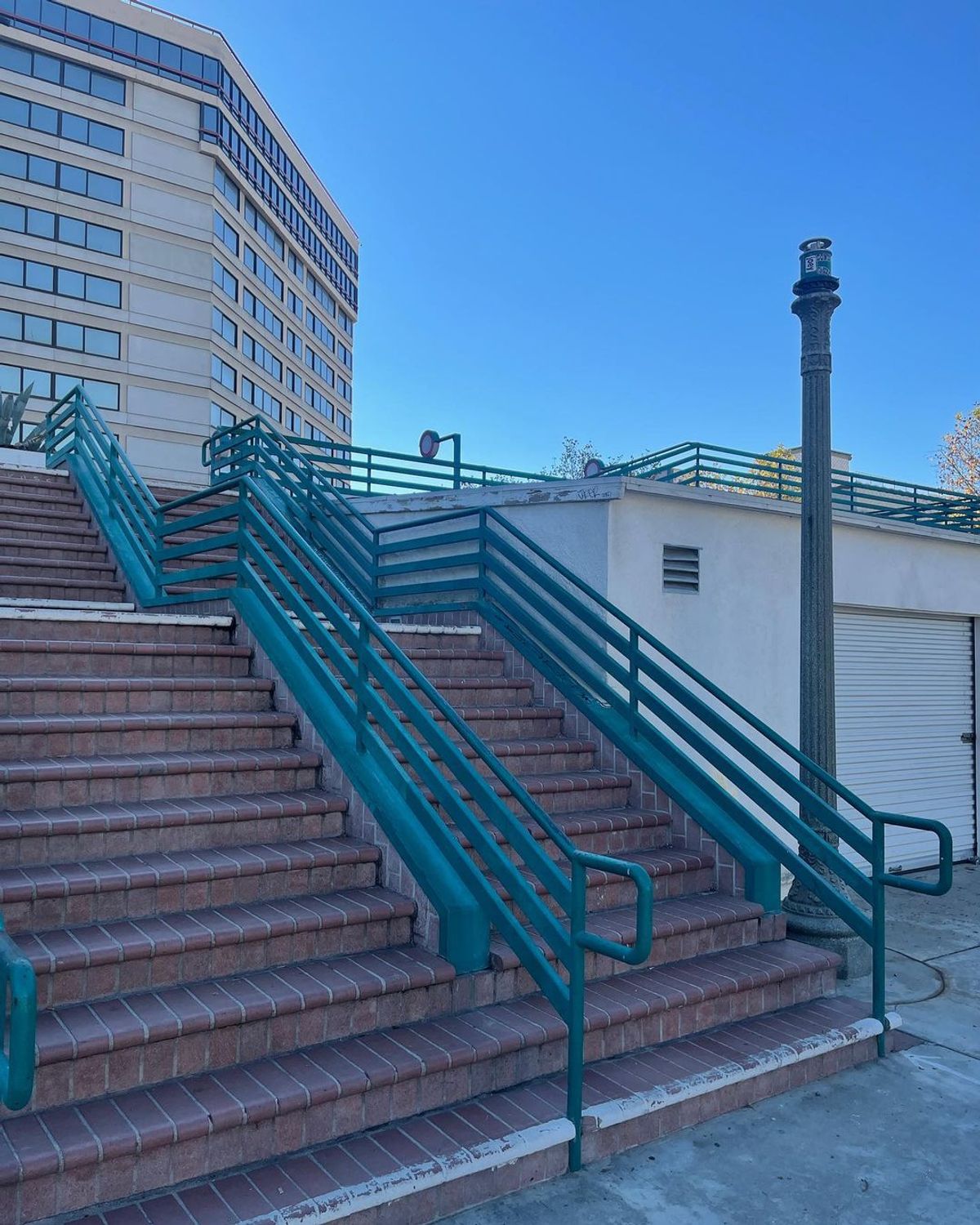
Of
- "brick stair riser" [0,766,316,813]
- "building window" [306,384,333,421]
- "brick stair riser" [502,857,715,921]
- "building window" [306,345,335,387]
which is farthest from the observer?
"building window" [306,384,333,421]

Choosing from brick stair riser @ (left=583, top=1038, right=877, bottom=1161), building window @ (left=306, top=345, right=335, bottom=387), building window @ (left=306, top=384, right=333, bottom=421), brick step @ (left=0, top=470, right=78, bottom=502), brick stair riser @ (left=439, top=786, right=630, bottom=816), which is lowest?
brick stair riser @ (left=583, top=1038, right=877, bottom=1161)

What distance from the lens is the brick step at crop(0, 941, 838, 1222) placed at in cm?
286

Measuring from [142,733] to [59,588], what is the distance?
278 centimetres

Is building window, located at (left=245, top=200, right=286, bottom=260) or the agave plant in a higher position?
building window, located at (left=245, top=200, right=286, bottom=260)

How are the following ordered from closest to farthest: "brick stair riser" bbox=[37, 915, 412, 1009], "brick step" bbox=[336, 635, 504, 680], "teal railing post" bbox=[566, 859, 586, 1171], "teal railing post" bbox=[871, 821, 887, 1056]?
"brick stair riser" bbox=[37, 915, 412, 1009], "teal railing post" bbox=[566, 859, 586, 1171], "teal railing post" bbox=[871, 821, 887, 1056], "brick step" bbox=[336, 635, 504, 680]

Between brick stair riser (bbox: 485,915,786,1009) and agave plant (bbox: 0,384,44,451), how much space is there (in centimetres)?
1001

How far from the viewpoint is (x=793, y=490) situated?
1277 centimetres

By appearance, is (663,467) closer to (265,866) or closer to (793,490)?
(793,490)

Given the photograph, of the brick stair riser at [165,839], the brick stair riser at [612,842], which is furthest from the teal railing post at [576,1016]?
the brick stair riser at [165,839]

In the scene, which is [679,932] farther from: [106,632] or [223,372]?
[223,372]

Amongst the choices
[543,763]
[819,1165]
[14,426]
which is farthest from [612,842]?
[14,426]

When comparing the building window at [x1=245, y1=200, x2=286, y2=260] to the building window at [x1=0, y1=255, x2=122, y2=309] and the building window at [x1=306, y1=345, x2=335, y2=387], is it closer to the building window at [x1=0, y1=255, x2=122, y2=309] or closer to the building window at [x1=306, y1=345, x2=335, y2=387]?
the building window at [x1=306, y1=345, x2=335, y2=387]

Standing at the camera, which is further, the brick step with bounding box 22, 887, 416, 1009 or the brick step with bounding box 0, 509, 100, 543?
the brick step with bounding box 0, 509, 100, 543

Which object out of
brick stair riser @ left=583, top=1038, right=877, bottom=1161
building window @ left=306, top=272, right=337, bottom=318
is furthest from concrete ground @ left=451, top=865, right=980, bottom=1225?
building window @ left=306, top=272, right=337, bottom=318
